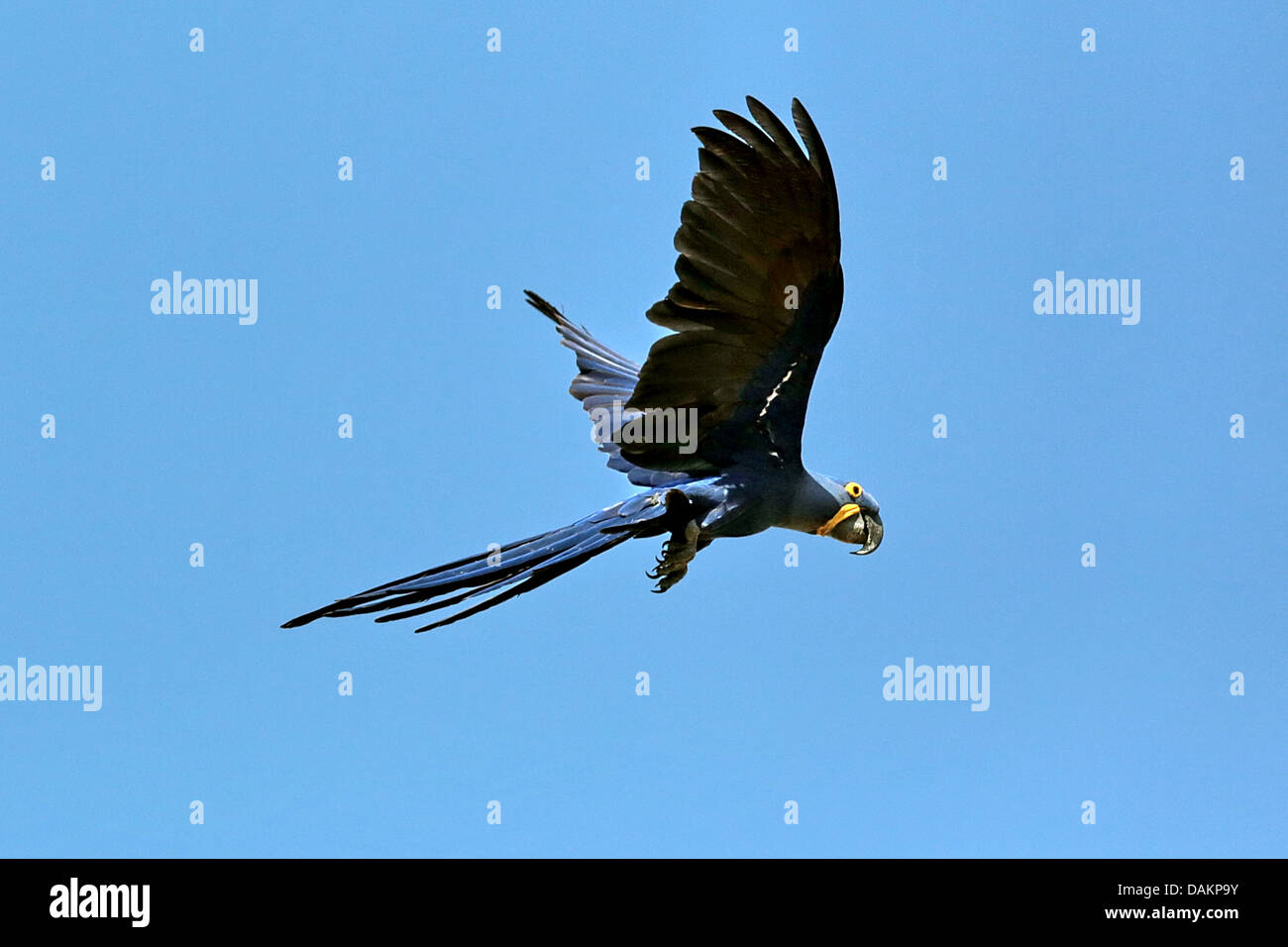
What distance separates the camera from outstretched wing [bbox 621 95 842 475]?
8.30m

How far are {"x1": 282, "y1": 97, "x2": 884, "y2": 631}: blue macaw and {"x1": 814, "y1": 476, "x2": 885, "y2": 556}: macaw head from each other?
11mm

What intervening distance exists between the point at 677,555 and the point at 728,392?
1067 millimetres

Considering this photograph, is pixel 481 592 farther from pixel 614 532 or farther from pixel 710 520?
pixel 710 520

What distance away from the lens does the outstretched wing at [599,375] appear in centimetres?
1084

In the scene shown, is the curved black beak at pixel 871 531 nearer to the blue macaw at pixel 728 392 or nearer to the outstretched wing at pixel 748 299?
the blue macaw at pixel 728 392

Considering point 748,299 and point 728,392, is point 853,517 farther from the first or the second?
point 748,299

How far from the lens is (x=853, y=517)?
10227 millimetres

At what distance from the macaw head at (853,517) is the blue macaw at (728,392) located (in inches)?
0.4

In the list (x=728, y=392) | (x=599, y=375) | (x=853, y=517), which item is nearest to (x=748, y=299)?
(x=728, y=392)

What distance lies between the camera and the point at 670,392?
9508 mm

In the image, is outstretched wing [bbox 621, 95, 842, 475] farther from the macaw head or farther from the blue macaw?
the macaw head

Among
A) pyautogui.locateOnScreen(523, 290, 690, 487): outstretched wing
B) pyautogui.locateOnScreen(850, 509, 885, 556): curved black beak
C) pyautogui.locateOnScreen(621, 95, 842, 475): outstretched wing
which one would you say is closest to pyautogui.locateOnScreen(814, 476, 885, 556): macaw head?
pyautogui.locateOnScreen(850, 509, 885, 556): curved black beak

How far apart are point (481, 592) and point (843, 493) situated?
2.72 metres
